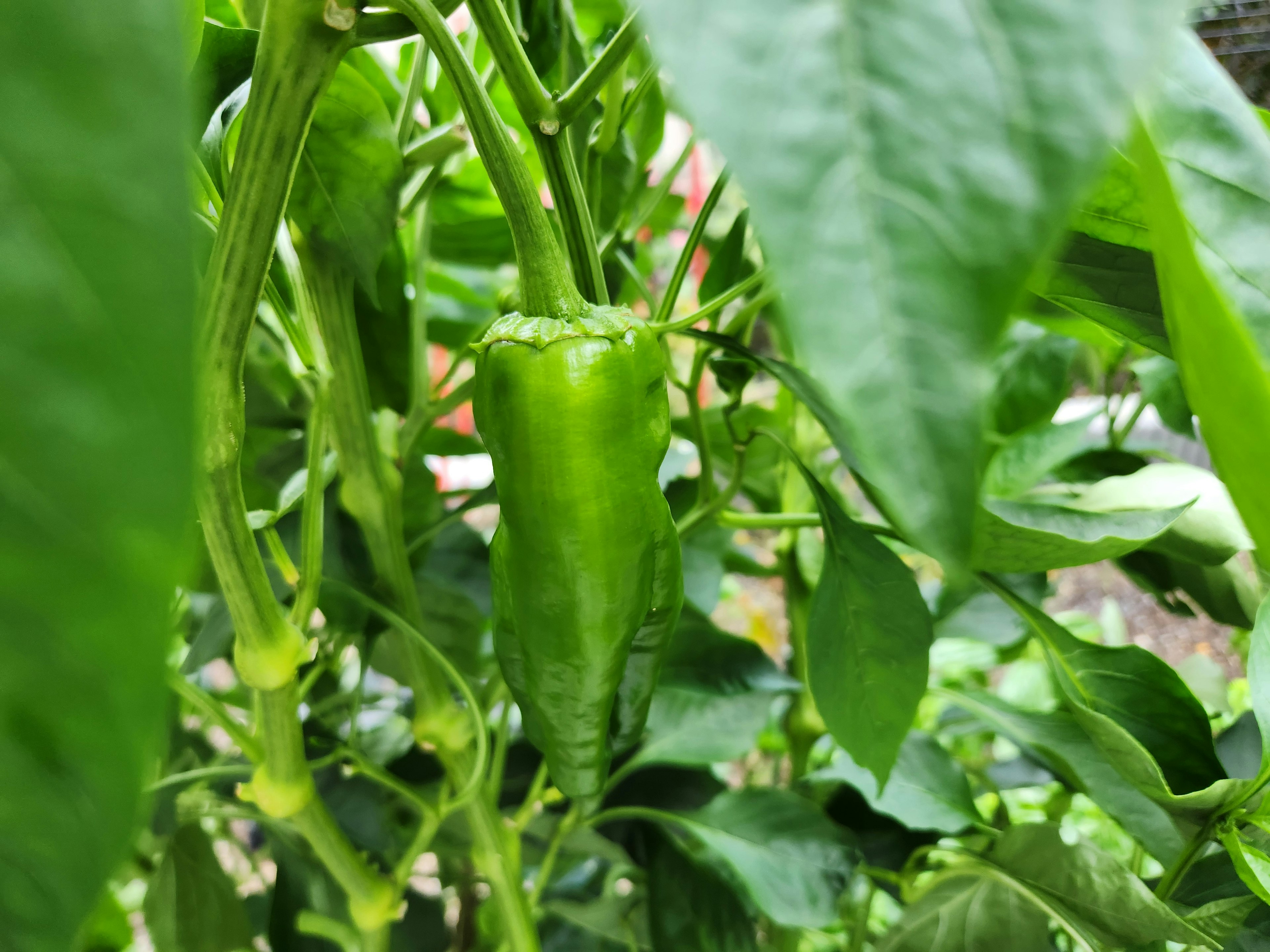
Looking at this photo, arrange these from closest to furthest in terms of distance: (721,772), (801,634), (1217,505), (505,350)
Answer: (505,350) → (1217,505) → (801,634) → (721,772)

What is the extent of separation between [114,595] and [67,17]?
6cm

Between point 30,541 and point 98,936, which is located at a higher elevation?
point 30,541

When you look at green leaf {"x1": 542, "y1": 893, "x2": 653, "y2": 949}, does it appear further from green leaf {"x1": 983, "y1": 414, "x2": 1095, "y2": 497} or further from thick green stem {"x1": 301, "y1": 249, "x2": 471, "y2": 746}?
green leaf {"x1": 983, "y1": 414, "x2": 1095, "y2": 497}

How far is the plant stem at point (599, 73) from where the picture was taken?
0.19 meters

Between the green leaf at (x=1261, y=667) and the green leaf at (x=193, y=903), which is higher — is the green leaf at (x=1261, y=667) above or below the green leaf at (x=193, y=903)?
above

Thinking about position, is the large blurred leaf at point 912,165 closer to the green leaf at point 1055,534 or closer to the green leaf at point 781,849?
the green leaf at point 1055,534

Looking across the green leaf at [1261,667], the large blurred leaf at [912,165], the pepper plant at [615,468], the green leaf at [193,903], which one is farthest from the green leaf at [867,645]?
the green leaf at [193,903]

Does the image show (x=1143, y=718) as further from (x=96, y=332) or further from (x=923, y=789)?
(x=96, y=332)

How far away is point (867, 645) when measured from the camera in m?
0.28

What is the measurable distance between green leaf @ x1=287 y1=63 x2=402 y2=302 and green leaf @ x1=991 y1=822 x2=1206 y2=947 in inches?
12.9

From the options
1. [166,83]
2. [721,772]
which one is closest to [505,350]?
[166,83]

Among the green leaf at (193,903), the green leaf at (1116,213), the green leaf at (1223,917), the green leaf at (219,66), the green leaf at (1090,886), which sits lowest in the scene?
the green leaf at (193,903)

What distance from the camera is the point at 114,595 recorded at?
0.09m

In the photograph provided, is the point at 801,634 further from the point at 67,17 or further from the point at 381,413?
the point at 67,17
